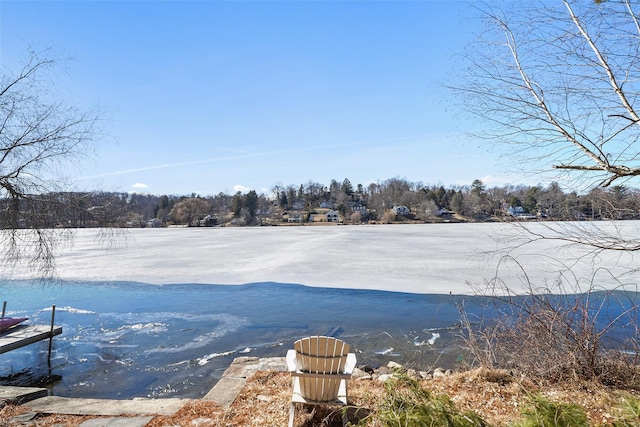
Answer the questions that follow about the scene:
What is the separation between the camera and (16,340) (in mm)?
8422

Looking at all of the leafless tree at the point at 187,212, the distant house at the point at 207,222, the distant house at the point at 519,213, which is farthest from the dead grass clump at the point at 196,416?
the leafless tree at the point at 187,212

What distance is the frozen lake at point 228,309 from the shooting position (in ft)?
24.3

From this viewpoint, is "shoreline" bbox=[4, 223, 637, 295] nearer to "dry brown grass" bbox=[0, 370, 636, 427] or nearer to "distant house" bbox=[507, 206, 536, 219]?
"dry brown grass" bbox=[0, 370, 636, 427]

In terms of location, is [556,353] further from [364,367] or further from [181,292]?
[181,292]

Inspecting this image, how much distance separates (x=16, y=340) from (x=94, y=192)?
5266 millimetres

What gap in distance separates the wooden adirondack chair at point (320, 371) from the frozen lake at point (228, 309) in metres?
1.95

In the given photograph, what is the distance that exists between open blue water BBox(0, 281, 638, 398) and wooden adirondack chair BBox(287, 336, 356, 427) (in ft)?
11.4

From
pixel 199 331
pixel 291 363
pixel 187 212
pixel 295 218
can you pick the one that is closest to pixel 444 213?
pixel 295 218

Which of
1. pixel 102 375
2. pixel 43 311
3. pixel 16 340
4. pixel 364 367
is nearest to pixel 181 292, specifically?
pixel 43 311

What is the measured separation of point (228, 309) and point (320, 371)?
27.3ft

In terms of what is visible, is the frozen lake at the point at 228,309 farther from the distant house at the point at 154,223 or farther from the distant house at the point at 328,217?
the distant house at the point at 328,217

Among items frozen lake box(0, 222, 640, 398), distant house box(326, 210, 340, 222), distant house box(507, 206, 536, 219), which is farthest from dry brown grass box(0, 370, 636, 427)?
distant house box(326, 210, 340, 222)

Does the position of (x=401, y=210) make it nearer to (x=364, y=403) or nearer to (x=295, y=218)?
(x=295, y=218)

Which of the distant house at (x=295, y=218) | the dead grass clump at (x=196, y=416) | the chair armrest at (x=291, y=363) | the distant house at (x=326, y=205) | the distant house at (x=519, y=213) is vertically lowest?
the dead grass clump at (x=196, y=416)
